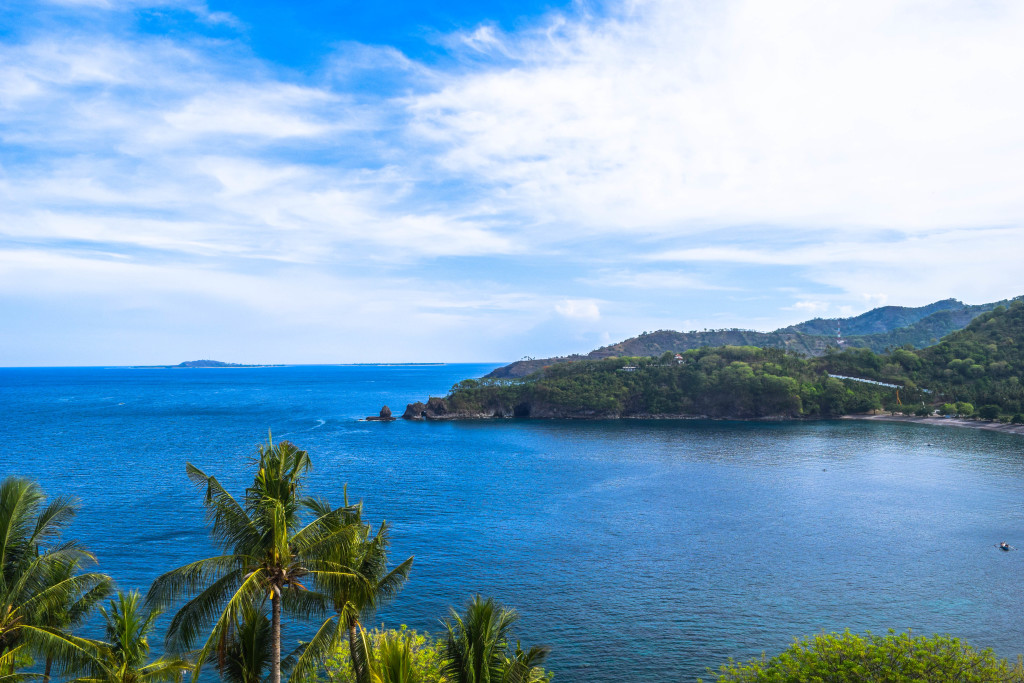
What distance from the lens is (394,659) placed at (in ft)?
51.4

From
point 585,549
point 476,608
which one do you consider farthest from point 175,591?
point 585,549

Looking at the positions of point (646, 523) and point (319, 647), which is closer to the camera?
point (319, 647)

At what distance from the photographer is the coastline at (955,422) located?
111 meters

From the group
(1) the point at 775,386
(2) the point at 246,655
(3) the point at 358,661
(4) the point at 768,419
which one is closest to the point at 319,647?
(3) the point at 358,661

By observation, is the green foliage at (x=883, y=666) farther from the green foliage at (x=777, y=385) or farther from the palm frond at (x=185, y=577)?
the green foliage at (x=777, y=385)

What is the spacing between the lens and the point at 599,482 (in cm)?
7538

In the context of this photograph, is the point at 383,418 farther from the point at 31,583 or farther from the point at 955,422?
the point at 31,583

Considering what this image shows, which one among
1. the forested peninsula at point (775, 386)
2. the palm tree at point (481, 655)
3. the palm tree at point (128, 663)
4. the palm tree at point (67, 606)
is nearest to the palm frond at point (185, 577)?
the palm tree at point (128, 663)

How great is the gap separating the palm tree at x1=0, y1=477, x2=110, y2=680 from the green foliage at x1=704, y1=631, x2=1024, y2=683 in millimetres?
22679

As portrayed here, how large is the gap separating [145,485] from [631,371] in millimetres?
121009

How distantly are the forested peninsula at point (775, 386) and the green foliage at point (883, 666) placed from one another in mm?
125511

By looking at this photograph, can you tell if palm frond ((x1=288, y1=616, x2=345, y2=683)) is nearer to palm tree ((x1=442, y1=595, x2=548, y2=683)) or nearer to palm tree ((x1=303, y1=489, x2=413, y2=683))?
palm tree ((x1=303, y1=489, x2=413, y2=683))

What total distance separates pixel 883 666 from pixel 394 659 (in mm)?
18073

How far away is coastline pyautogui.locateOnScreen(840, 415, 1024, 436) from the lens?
363ft
